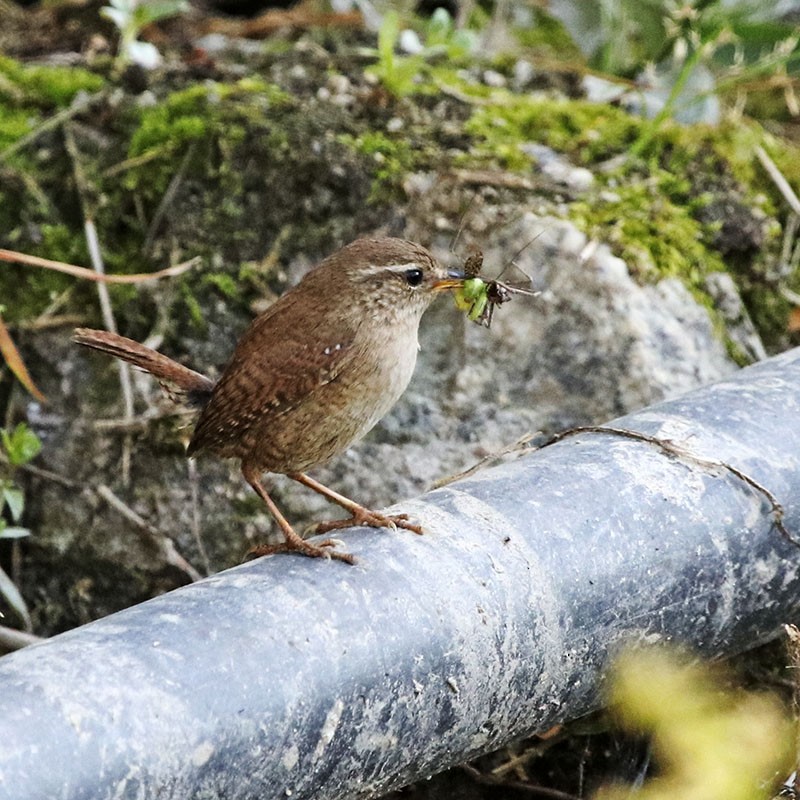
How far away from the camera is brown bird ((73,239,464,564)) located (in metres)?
2.90

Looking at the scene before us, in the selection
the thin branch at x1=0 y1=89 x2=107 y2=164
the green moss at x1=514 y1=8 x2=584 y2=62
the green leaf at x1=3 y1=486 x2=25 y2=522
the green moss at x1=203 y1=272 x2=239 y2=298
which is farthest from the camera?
the green moss at x1=514 y1=8 x2=584 y2=62

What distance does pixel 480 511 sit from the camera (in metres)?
2.51

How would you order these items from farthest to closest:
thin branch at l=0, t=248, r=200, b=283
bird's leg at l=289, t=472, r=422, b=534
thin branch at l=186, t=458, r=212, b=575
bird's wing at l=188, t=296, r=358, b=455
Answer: thin branch at l=186, t=458, r=212, b=575
thin branch at l=0, t=248, r=200, b=283
bird's wing at l=188, t=296, r=358, b=455
bird's leg at l=289, t=472, r=422, b=534

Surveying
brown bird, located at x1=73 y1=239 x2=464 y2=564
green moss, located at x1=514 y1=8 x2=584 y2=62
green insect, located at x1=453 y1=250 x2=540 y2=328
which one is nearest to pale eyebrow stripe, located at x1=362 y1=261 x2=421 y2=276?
brown bird, located at x1=73 y1=239 x2=464 y2=564

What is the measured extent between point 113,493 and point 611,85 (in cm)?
238

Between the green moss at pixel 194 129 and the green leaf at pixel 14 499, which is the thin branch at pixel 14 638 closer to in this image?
the green leaf at pixel 14 499

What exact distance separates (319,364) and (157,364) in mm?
490

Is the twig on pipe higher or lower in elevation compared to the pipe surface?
higher

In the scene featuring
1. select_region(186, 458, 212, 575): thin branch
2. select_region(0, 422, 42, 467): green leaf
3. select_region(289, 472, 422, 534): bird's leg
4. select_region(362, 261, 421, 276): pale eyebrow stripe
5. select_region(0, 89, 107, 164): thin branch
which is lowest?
select_region(186, 458, 212, 575): thin branch

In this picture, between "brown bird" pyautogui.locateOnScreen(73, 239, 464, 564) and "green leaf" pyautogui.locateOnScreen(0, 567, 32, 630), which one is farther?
"green leaf" pyautogui.locateOnScreen(0, 567, 32, 630)

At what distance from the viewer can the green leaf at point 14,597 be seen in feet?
11.6

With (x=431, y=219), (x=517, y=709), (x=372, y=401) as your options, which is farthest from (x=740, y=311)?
(x=517, y=709)

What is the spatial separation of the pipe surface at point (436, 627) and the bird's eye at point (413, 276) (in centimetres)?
60

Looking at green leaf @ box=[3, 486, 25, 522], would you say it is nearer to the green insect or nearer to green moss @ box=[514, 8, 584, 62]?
the green insect
